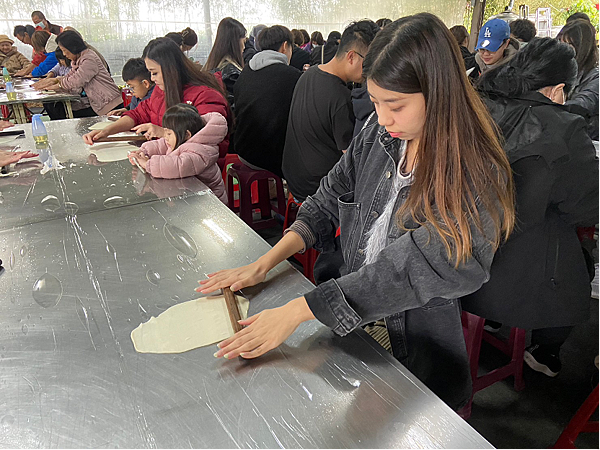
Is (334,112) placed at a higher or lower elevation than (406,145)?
lower

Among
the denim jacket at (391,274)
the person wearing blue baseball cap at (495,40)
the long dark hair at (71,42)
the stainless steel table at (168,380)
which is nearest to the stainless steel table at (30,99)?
the long dark hair at (71,42)

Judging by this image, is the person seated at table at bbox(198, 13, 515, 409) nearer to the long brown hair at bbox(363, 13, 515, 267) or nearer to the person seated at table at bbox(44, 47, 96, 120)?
the long brown hair at bbox(363, 13, 515, 267)

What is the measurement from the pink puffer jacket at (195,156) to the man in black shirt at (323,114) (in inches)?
18.0

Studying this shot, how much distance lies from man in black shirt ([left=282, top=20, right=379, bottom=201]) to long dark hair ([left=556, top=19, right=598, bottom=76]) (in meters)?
1.45

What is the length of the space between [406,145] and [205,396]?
2.28 ft

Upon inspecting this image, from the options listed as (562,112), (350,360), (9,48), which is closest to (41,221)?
(350,360)

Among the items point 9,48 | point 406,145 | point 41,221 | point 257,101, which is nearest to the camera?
point 406,145

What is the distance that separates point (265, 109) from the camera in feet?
8.59

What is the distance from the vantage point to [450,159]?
818 mm

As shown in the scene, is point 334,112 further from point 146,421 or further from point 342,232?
point 146,421

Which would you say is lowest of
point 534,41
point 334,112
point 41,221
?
point 41,221

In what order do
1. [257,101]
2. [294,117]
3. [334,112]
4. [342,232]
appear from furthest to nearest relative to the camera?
[257,101] < [294,117] < [334,112] < [342,232]

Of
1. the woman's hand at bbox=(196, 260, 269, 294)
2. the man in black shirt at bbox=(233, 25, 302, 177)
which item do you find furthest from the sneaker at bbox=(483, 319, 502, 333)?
the man in black shirt at bbox=(233, 25, 302, 177)

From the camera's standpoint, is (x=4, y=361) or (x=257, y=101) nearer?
(x=4, y=361)
